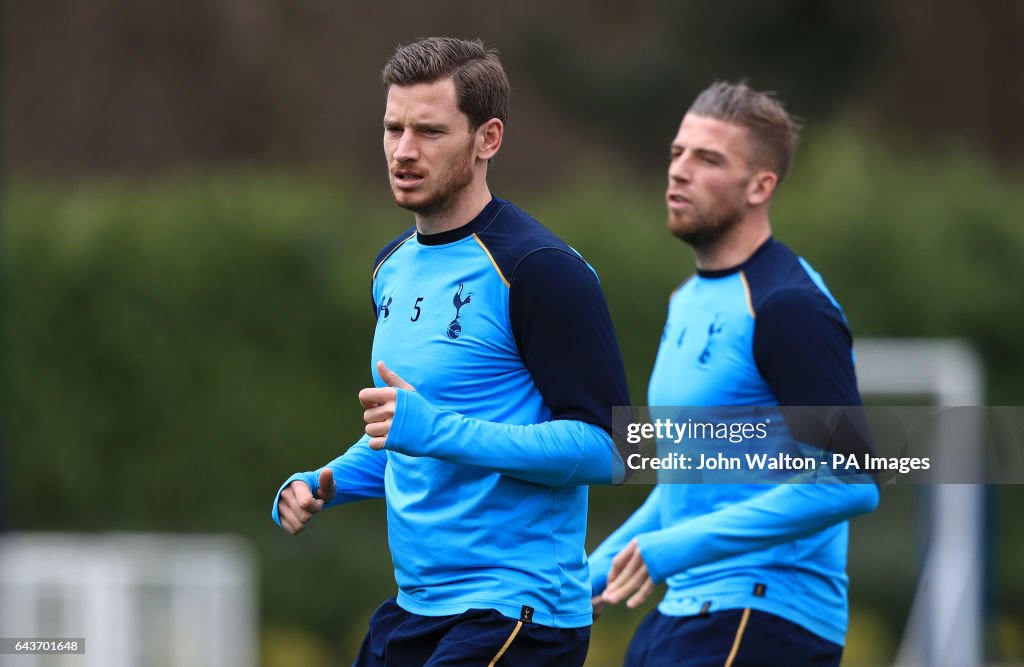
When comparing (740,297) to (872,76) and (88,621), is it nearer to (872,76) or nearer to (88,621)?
(88,621)

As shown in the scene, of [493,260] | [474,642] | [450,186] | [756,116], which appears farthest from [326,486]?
[756,116]

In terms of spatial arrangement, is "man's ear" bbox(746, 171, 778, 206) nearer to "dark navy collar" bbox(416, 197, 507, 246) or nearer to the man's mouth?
"dark navy collar" bbox(416, 197, 507, 246)

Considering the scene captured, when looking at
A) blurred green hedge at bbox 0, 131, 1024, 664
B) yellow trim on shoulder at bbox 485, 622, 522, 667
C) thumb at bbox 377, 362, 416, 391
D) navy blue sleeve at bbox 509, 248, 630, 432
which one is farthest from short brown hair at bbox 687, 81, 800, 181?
blurred green hedge at bbox 0, 131, 1024, 664

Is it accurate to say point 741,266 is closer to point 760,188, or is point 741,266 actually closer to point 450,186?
point 760,188

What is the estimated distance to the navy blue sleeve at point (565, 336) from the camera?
143 inches

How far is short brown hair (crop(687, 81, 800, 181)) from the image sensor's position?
4918 millimetres

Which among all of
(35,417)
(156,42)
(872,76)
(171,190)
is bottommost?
(35,417)

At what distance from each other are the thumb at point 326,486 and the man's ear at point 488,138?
0.87 metres

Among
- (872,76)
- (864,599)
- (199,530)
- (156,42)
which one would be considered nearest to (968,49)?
(872,76)

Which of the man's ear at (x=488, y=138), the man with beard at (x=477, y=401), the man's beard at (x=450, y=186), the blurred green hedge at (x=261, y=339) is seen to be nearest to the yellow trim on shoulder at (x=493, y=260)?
the man with beard at (x=477, y=401)

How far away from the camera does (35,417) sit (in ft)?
37.2

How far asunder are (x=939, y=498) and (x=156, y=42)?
15876 mm

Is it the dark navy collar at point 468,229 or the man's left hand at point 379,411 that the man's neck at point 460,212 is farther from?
the man's left hand at point 379,411

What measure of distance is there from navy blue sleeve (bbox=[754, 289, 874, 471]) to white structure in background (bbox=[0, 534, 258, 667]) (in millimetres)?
5401
